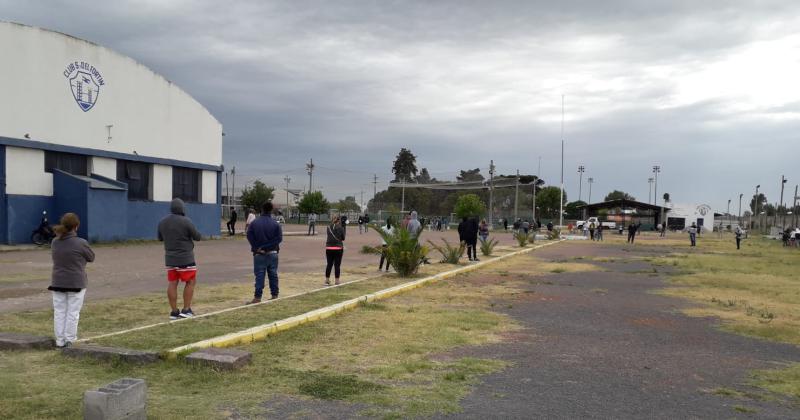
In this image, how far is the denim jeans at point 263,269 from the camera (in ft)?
34.0

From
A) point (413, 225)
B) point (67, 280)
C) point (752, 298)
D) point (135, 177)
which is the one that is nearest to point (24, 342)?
point (67, 280)

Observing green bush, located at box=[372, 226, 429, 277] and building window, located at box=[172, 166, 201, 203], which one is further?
building window, located at box=[172, 166, 201, 203]

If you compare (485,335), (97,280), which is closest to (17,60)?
(97,280)

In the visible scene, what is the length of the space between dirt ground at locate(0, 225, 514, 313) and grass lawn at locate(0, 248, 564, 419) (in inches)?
181

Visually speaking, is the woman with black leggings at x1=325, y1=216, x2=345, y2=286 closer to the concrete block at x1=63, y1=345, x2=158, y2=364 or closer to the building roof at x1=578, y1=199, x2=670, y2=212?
the concrete block at x1=63, y1=345, x2=158, y2=364

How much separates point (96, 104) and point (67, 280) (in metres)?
22.5

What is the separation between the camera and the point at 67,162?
25609mm

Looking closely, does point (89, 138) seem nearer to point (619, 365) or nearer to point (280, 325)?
point (280, 325)

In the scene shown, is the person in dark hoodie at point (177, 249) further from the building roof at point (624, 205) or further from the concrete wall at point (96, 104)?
the building roof at point (624, 205)

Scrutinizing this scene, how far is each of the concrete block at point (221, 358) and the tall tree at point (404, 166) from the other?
4502 inches

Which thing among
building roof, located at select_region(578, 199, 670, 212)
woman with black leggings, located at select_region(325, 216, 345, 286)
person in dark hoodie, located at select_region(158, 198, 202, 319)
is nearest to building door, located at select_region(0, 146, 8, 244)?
woman with black leggings, located at select_region(325, 216, 345, 286)

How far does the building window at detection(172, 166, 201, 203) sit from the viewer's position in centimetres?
3195

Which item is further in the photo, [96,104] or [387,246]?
[96,104]

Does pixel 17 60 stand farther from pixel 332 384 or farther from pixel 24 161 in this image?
pixel 332 384
